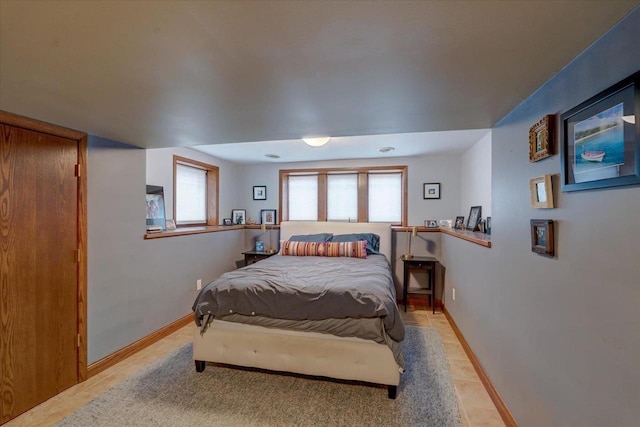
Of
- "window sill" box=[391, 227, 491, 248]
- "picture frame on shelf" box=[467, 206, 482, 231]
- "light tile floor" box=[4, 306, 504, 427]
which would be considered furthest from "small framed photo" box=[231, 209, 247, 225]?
"picture frame on shelf" box=[467, 206, 482, 231]

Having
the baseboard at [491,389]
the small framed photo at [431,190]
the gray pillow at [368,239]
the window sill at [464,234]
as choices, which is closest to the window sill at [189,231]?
the gray pillow at [368,239]

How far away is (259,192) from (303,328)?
3.26m

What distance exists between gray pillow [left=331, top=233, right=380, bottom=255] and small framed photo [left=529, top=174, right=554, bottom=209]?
242cm

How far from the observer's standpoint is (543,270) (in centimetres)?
134

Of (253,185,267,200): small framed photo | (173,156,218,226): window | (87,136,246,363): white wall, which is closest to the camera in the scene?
(87,136,246,363): white wall

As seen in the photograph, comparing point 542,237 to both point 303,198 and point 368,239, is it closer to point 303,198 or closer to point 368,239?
point 368,239

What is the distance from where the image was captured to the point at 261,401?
191 centimetres

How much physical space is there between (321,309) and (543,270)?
1315 millimetres

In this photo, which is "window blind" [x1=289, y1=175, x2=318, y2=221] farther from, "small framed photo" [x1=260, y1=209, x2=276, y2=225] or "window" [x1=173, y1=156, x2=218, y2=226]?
"window" [x1=173, y1=156, x2=218, y2=226]

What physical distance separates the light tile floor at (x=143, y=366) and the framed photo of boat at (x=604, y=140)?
1.53m

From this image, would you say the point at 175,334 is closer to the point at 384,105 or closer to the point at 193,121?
the point at 193,121

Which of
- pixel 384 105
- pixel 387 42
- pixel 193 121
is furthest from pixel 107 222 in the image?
pixel 387 42

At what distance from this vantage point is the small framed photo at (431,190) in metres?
4.24

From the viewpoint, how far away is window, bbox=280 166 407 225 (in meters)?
4.46
